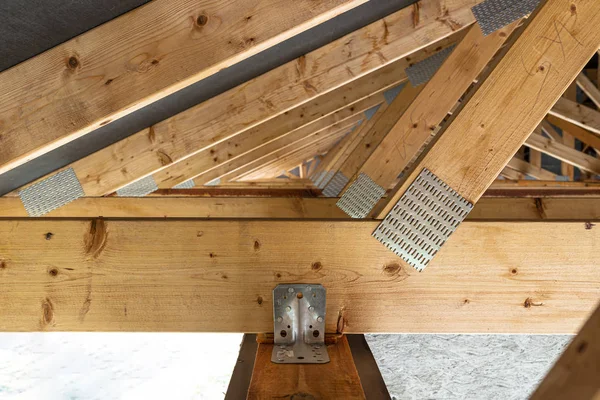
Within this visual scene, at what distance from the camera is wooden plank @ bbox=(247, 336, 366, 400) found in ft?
3.46

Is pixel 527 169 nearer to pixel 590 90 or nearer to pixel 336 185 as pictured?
pixel 590 90

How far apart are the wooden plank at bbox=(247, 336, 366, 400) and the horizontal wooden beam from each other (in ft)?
0.67

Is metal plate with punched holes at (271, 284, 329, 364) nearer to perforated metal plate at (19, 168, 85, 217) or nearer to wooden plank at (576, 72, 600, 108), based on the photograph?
perforated metal plate at (19, 168, 85, 217)

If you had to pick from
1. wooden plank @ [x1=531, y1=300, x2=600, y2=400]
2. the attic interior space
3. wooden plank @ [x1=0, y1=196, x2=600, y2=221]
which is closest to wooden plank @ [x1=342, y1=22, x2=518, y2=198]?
wooden plank @ [x1=0, y1=196, x2=600, y2=221]

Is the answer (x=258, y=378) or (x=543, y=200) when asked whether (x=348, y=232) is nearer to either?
(x=258, y=378)

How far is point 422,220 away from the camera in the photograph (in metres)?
1.47

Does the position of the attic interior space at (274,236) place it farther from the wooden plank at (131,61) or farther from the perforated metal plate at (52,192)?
the perforated metal plate at (52,192)

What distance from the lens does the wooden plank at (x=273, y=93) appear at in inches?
111

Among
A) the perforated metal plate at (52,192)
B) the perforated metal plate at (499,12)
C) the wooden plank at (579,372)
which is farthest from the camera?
the perforated metal plate at (52,192)

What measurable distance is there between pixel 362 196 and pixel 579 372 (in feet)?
8.28

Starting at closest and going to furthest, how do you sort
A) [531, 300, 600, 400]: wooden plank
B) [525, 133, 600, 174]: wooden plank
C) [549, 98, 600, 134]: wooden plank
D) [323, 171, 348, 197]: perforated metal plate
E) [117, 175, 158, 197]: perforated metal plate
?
[531, 300, 600, 400]: wooden plank
[117, 175, 158, 197]: perforated metal plate
[323, 171, 348, 197]: perforated metal plate
[549, 98, 600, 134]: wooden plank
[525, 133, 600, 174]: wooden plank

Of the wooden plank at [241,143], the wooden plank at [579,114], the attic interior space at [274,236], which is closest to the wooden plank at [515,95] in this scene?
the attic interior space at [274,236]

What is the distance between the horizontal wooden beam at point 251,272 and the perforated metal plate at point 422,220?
0.03 meters

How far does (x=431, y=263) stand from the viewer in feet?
4.82
